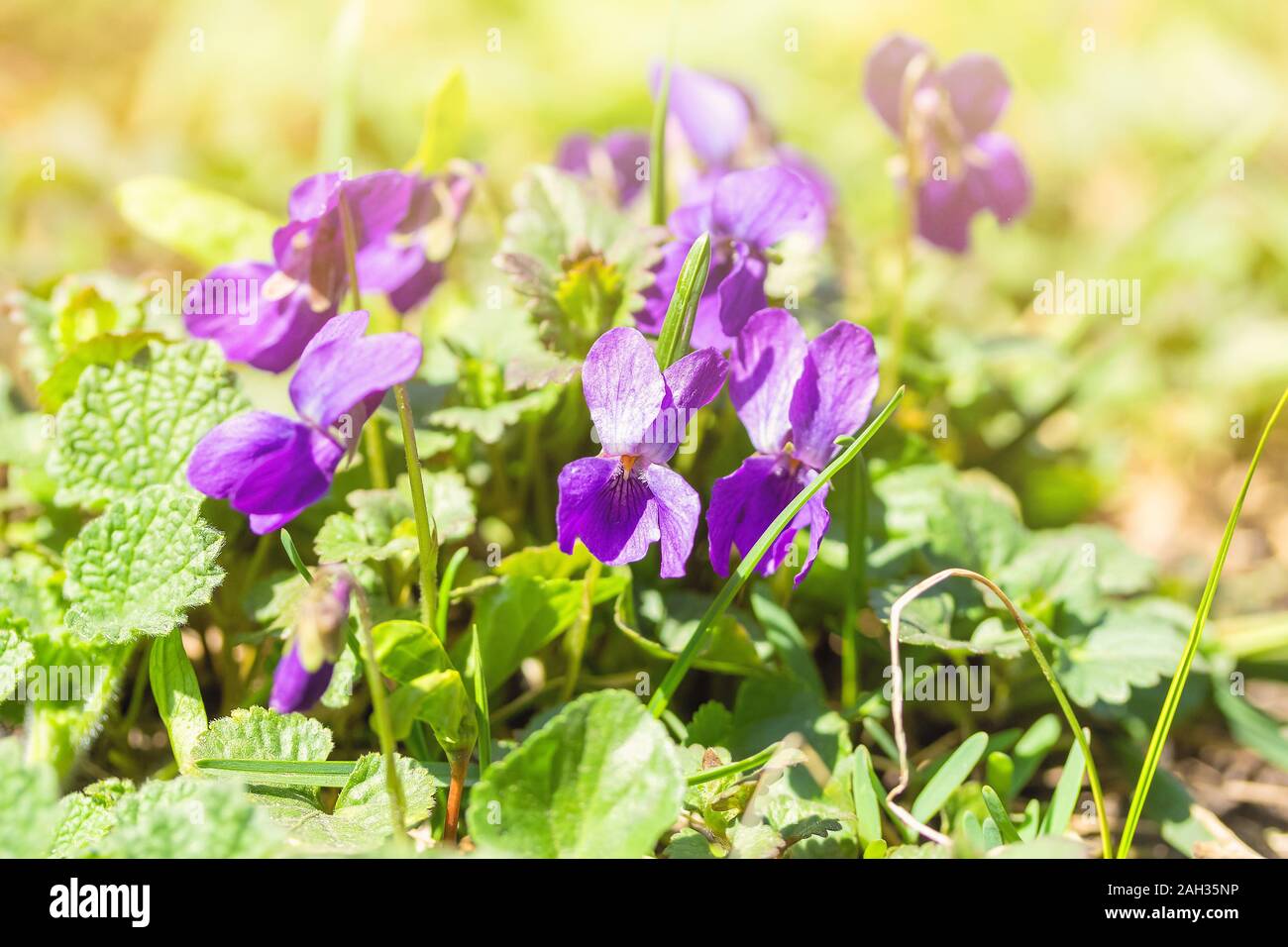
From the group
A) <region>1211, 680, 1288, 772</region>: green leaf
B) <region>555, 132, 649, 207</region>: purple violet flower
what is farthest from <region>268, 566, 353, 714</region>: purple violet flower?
<region>1211, 680, 1288, 772</region>: green leaf

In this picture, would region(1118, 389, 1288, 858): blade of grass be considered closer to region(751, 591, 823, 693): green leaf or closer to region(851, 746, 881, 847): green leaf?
region(851, 746, 881, 847): green leaf

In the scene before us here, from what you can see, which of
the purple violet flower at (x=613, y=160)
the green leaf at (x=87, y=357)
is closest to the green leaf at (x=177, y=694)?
the green leaf at (x=87, y=357)

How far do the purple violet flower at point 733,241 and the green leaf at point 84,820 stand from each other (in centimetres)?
87

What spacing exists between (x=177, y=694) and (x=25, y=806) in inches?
11.7

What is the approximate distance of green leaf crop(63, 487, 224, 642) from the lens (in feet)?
4.24

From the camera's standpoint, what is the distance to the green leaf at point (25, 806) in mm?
1029

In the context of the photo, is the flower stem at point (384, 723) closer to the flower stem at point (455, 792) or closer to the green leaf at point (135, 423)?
the flower stem at point (455, 792)

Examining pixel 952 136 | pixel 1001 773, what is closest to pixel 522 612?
pixel 1001 773

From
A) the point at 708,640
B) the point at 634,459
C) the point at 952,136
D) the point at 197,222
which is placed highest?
the point at 952,136

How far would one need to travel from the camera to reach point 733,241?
150 centimetres

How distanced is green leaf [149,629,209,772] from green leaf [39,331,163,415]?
1.42 ft

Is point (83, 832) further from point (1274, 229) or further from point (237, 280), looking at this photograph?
point (1274, 229)

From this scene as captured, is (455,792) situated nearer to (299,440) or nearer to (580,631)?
(580,631)
